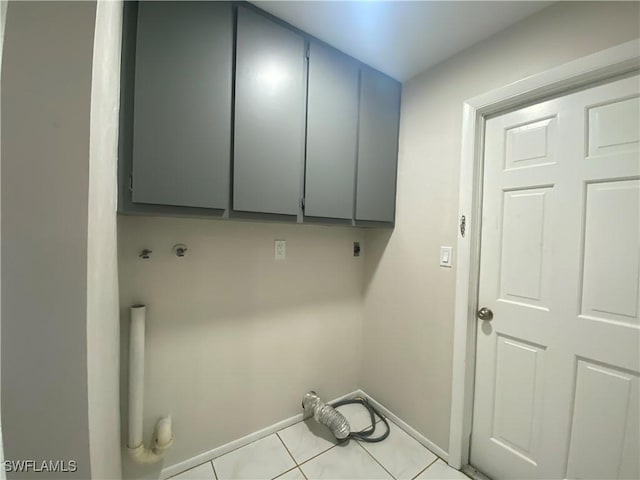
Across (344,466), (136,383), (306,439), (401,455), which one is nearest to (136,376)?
(136,383)

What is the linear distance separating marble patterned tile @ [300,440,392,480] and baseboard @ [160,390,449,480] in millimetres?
316

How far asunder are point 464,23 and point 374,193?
93 cm

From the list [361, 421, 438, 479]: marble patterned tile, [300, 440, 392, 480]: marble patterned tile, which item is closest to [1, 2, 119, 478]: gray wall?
[300, 440, 392, 480]: marble patterned tile

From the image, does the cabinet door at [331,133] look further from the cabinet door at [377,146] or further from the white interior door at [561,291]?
the white interior door at [561,291]

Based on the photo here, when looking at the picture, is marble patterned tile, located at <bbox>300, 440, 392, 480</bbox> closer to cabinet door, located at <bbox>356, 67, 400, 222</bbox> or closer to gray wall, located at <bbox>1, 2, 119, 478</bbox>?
gray wall, located at <bbox>1, 2, 119, 478</bbox>

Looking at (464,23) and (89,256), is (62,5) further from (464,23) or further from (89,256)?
(464,23)

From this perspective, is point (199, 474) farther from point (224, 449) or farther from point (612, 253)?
point (612, 253)

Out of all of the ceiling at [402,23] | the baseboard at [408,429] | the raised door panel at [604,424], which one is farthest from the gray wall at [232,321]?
the raised door panel at [604,424]

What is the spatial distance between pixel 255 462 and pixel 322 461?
14.9 inches

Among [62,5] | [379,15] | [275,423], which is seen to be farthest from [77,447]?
[379,15]

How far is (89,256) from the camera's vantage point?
560 millimetres

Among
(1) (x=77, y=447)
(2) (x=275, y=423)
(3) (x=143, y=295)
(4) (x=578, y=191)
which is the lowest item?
(2) (x=275, y=423)

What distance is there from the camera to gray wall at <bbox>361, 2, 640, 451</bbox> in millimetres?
1141

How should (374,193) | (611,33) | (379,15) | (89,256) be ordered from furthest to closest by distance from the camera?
(374,193) → (379,15) → (611,33) → (89,256)
